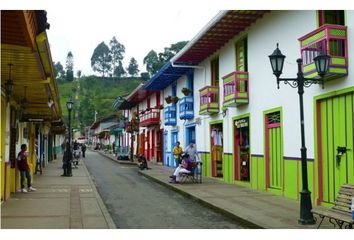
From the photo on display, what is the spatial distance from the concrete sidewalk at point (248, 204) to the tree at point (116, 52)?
398 feet

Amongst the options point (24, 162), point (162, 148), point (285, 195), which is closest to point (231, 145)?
point (285, 195)

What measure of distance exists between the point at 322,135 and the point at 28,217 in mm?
6736

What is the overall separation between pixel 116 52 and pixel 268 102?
128132 millimetres

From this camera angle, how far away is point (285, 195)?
39.9 ft

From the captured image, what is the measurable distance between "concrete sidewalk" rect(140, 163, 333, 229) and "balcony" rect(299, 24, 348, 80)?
121 inches

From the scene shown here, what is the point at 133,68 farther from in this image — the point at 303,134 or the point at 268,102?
the point at 303,134

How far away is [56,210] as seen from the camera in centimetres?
1054

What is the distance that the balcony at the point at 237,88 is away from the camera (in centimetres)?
1478

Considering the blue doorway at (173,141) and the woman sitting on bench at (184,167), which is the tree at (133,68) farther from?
the woman sitting on bench at (184,167)

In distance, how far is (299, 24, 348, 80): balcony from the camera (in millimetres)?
9555

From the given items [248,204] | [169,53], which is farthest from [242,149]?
[169,53]

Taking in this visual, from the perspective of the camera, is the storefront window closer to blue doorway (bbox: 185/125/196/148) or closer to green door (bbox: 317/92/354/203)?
green door (bbox: 317/92/354/203)

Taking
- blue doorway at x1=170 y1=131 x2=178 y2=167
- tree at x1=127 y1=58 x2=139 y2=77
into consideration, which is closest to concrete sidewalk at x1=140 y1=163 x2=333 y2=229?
blue doorway at x1=170 y1=131 x2=178 y2=167

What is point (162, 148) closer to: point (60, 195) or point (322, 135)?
point (60, 195)
